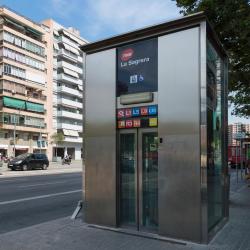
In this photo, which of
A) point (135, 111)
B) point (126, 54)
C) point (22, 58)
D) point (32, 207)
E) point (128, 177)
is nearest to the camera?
point (135, 111)

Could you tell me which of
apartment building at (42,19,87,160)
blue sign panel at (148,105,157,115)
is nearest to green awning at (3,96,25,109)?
apartment building at (42,19,87,160)

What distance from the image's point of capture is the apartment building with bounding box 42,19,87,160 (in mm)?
82812

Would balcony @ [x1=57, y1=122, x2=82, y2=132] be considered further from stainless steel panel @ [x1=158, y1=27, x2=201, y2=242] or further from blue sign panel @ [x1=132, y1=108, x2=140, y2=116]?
stainless steel panel @ [x1=158, y1=27, x2=201, y2=242]

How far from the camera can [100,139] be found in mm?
7469

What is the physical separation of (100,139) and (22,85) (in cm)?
6775

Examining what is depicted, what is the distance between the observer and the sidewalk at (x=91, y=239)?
5.91m

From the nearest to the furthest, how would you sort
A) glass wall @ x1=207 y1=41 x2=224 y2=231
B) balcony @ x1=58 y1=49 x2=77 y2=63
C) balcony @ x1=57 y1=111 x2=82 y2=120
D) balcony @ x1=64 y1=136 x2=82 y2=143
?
glass wall @ x1=207 y1=41 x2=224 y2=231, balcony @ x1=57 y1=111 x2=82 y2=120, balcony @ x1=64 y1=136 x2=82 y2=143, balcony @ x1=58 y1=49 x2=77 y2=63

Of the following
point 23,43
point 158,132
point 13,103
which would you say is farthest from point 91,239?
point 23,43

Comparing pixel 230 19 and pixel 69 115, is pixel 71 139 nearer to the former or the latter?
pixel 69 115

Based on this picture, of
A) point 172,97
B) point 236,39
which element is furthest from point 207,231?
point 236,39

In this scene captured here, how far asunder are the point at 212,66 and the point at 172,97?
3.94 feet

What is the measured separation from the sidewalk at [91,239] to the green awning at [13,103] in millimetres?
63433

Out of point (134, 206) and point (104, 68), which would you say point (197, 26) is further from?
point (134, 206)

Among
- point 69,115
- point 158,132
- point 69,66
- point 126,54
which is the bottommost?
point 158,132
